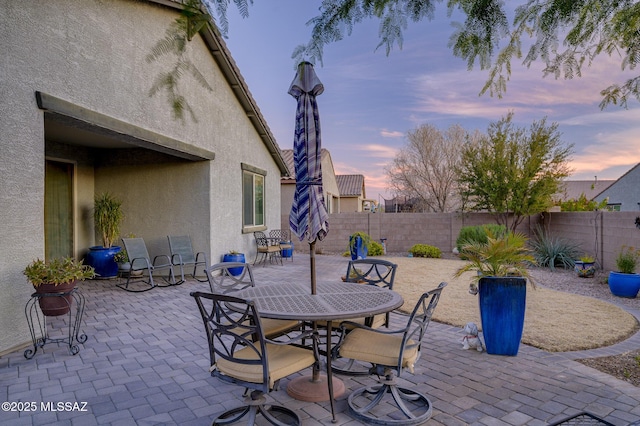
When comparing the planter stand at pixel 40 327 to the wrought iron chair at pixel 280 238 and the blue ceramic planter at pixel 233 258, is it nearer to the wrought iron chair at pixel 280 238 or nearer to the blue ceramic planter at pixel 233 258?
the blue ceramic planter at pixel 233 258

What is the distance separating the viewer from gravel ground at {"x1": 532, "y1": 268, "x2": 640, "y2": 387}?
3.60 metres

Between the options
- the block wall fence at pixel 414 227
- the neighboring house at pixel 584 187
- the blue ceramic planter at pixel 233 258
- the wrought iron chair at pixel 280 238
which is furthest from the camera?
the neighboring house at pixel 584 187

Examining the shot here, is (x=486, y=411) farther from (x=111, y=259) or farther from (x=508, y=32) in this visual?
(x=111, y=259)

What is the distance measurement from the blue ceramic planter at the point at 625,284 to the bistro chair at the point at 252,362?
682 centimetres

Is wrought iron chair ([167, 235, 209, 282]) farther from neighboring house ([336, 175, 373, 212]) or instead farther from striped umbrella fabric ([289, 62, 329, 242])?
neighboring house ([336, 175, 373, 212])

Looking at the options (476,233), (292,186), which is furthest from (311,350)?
(292,186)

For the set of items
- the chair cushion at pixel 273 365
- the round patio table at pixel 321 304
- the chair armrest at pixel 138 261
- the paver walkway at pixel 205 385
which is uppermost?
the round patio table at pixel 321 304

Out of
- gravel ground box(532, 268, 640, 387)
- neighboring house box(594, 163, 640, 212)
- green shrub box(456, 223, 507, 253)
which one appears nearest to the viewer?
gravel ground box(532, 268, 640, 387)

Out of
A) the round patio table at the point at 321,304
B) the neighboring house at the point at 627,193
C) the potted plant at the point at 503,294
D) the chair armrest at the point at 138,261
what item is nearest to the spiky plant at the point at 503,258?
the potted plant at the point at 503,294

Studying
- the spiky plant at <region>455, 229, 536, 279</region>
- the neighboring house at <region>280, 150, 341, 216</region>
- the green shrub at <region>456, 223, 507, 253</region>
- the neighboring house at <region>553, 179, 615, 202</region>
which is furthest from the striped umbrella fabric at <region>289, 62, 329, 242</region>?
the neighboring house at <region>553, 179, 615, 202</region>

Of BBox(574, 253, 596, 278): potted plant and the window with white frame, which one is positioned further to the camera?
the window with white frame

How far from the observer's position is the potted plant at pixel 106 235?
7.93m

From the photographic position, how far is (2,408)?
288cm

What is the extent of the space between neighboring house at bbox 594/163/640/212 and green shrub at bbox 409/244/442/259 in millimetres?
12564
